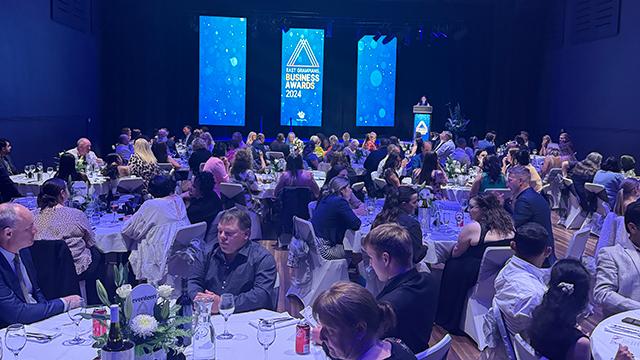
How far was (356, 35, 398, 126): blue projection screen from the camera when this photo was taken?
20000mm

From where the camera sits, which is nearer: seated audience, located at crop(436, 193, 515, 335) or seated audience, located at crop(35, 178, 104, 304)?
seated audience, located at crop(35, 178, 104, 304)

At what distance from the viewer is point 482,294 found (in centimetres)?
495

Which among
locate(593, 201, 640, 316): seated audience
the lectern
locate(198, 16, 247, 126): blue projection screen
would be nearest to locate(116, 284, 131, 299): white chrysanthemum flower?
locate(593, 201, 640, 316): seated audience

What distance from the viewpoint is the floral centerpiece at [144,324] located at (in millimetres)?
2299

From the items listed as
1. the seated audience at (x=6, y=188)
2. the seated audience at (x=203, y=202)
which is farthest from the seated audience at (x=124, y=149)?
the seated audience at (x=203, y=202)

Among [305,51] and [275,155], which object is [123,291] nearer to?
[275,155]

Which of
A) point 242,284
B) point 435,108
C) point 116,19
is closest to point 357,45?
point 435,108

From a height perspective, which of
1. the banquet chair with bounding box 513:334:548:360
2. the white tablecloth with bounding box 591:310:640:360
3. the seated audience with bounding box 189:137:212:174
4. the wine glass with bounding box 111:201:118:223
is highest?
the seated audience with bounding box 189:137:212:174

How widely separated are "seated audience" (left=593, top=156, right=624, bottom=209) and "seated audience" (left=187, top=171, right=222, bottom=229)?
5.11 meters

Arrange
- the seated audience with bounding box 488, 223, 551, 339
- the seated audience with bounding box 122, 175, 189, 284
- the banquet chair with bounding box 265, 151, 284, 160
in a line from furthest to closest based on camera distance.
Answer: the banquet chair with bounding box 265, 151, 284, 160, the seated audience with bounding box 122, 175, 189, 284, the seated audience with bounding box 488, 223, 551, 339

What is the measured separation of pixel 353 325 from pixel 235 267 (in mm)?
1773

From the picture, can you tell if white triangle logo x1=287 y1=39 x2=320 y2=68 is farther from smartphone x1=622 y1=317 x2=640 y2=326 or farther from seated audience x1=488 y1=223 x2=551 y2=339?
smartphone x1=622 y1=317 x2=640 y2=326

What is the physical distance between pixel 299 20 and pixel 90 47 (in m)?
6.33

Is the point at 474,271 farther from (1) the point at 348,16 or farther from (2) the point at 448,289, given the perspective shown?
(1) the point at 348,16
